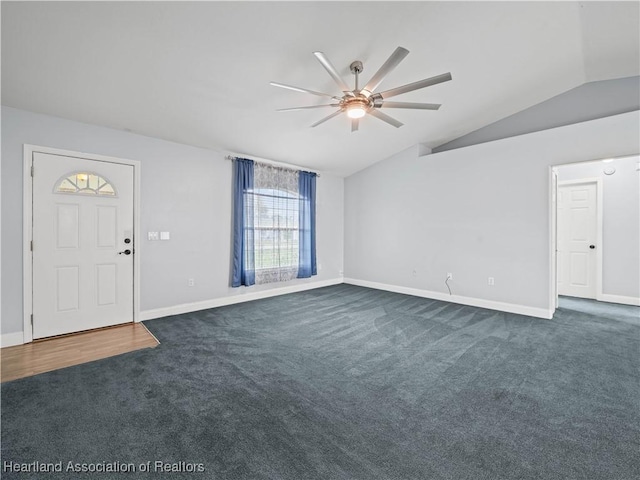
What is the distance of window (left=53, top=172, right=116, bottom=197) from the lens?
3361 mm

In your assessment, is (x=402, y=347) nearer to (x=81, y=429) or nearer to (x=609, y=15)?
(x=81, y=429)

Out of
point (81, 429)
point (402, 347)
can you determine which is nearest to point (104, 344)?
point (81, 429)

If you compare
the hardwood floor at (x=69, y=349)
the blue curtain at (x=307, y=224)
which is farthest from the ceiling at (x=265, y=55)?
the hardwood floor at (x=69, y=349)

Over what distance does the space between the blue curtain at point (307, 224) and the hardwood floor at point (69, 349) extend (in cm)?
307

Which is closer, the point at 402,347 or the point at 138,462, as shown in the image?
the point at 138,462

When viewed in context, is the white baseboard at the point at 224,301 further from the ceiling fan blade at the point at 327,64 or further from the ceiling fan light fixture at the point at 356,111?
the ceiling fan blade at the point at 327,64

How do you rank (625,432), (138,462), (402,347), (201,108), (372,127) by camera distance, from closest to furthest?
(138,462) → (625,432) → (402,347) → (201,108) → (372,127)

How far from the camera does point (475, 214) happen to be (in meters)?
4.79

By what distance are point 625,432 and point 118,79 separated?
4.90 metres

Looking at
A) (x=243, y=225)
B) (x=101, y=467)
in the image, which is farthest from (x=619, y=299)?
(x=101, y=467)

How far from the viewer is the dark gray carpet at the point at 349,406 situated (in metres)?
1.53

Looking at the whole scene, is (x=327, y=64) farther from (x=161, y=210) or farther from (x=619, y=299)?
(x=619, y=299)

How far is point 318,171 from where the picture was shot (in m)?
6.21

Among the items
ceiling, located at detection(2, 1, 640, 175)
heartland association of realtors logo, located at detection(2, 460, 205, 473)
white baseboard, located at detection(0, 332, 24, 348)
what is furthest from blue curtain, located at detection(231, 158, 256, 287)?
heartland association of realtors logo, located at detection(2, 460, 205, 473)
